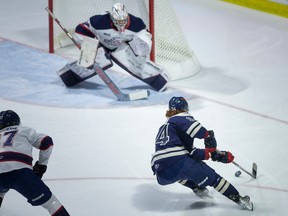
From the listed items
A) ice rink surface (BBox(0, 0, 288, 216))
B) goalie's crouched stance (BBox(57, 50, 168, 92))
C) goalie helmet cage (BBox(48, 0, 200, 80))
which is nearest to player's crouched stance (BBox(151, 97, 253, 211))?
ice rink surface (BBox(0, 0, 288, 216))

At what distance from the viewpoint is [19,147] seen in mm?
3889

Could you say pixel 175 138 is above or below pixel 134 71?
above

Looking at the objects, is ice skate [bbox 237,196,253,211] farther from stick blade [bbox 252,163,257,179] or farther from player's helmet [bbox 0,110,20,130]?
player's helmet [bbox 0,110,20,130]

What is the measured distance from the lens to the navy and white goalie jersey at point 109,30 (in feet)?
19.2

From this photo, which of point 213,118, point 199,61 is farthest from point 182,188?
point 199,61

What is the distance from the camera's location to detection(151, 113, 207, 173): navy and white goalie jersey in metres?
4.13

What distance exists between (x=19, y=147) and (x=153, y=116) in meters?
1.90

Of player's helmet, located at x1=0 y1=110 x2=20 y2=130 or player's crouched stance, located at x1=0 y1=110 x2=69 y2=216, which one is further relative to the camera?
player's helmet, located at x1=0 y1=110 x2=20 y2=130

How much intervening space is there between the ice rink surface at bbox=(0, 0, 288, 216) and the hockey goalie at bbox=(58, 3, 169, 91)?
14 cm

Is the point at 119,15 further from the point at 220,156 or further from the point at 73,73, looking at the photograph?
the point at 220,156

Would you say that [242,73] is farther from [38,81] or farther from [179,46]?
[38,81]

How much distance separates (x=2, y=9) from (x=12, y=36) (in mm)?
1032

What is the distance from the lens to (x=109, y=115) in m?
5.67

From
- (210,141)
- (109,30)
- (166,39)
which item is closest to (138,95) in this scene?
(109,30)
